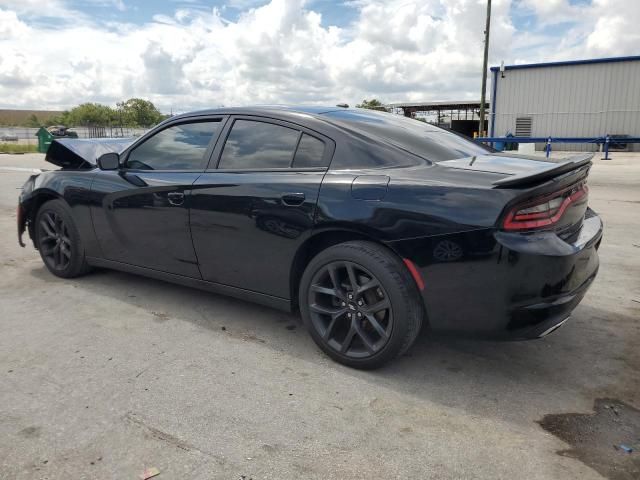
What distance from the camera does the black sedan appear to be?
2535mm

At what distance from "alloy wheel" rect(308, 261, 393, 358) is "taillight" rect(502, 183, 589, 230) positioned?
75 cm

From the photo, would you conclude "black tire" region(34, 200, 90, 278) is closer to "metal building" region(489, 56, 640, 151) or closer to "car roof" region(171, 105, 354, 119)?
"car roof" region(171, 105, 354, 119)

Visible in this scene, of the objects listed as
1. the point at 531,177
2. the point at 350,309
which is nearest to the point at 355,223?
the point at 350,309

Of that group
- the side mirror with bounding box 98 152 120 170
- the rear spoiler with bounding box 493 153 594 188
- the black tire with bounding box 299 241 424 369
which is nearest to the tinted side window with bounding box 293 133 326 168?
the black tire with bounding box 299 241 424 369

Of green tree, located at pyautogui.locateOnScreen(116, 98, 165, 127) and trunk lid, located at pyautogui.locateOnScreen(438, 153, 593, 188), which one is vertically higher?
green tree, located at pyautogui.locateOnScreen(116, 98, 165, 127)

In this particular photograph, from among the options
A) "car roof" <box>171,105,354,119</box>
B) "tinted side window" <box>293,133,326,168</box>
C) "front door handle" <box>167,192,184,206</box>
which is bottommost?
"front door handle" <box>167,192,184,206</box>

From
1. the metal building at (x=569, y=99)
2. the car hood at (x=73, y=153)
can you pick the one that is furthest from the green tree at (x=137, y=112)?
the car hood at (x=73, y=153)

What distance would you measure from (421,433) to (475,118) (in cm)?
5038


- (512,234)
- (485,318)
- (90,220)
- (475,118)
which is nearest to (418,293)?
(485,318)

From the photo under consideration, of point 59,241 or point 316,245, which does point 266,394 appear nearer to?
point 316,245

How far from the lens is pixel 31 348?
10.9 feet

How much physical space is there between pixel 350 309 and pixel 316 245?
44 cm

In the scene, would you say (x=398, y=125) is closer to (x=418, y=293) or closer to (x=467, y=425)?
(x=418, y=293)

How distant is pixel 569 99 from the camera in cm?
2736
